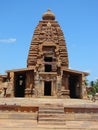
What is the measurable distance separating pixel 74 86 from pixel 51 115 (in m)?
17.0

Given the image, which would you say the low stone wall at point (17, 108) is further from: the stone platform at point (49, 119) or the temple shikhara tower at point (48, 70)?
the temple shikhara tower at point (48, 70)

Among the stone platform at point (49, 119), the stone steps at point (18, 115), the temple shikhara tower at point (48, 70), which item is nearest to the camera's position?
the stone platform at point (49, 119)

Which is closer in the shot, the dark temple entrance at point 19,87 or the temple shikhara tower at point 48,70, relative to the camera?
the temple shikhara tower at point 48,70

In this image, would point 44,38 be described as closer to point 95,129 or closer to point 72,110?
point 72,110

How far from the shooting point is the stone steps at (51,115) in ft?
50.4

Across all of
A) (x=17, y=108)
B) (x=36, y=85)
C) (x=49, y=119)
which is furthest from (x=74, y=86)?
(x=49, y=119)

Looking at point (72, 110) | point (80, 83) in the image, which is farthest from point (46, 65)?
point (72, 110)

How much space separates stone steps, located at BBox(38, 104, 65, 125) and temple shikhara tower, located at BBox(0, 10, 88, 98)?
11.5 meters

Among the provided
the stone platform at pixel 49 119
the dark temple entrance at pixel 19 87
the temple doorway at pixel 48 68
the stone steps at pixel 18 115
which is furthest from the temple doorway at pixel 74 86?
the stone steps at pixel 18 115

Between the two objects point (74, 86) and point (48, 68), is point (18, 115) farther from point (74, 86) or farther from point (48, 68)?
point (74, 86)

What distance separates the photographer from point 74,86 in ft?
107

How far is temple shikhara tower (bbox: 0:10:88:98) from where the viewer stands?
28.6 metres

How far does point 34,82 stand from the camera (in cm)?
2880

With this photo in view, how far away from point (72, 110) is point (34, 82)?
40.7 ft
